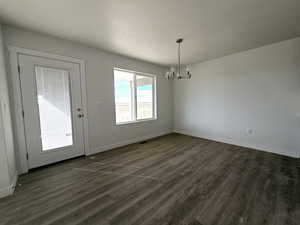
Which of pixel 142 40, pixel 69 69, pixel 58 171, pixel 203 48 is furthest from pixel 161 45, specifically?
pixel 58 171

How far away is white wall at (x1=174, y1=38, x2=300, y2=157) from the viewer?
9.47 ft

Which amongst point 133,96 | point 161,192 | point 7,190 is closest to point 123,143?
point 133,96

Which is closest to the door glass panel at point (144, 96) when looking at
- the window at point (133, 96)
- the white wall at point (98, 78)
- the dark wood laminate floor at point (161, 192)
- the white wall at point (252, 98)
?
the window at point (133, 96)

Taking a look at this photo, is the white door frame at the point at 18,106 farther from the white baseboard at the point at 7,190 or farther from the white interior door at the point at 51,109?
the white baseboard at the point at 7,190

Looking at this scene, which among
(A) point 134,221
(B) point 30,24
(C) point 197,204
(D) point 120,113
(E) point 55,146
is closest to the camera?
(A) point 134,221

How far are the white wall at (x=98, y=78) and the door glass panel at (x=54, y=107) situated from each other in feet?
1.39

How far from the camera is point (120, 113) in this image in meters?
3.86

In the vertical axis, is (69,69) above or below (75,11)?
below

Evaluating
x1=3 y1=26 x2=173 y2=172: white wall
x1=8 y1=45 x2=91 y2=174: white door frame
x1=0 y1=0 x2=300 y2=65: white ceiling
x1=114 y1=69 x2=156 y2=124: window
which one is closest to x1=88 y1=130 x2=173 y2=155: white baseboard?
x1=3 y1=26 x2=173 y2=172: white wall

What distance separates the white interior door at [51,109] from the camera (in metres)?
2.37

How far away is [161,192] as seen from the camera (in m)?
1.86

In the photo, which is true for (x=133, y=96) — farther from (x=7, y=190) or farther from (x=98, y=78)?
(x=7, y=190)

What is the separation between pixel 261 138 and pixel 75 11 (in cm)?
460

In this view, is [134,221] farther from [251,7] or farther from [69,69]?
[251,7]
